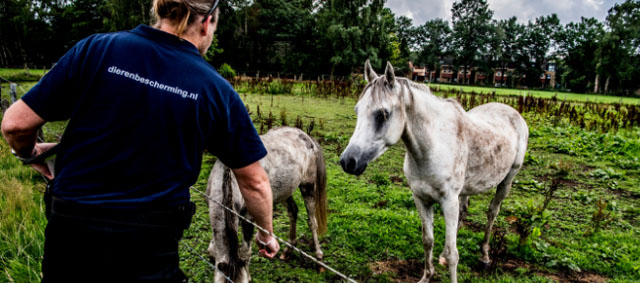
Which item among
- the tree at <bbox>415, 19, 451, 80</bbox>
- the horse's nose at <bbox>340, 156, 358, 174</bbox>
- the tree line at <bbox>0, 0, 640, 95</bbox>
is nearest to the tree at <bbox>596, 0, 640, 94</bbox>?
the tree line at <bbox>0, 0, 640, 95</bbox>

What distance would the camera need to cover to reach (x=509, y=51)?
65.8m

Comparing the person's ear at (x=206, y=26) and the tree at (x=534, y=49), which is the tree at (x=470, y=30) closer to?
the tree at (x=534, y=49)

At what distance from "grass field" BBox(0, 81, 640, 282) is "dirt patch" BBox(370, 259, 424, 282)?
0.04 ft

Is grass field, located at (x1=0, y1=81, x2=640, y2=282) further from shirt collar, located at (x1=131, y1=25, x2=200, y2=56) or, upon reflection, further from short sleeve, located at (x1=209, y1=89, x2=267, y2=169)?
shirt collar, located at (x1=131, y1=25, x2=200, y2=56)

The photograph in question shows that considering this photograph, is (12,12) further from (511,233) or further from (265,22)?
(511,233)

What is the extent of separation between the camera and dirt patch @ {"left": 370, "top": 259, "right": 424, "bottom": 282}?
3.52 m

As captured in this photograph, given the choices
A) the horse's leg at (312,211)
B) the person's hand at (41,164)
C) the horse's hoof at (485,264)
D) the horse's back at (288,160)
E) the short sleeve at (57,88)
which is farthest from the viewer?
the horse's leg at (312,211)

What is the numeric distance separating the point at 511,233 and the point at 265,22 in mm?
43829

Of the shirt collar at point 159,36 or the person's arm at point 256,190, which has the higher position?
the shirt collar at point 159,36

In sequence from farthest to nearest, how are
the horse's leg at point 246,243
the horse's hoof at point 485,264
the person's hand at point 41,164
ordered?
the horse's hoof at point 485,264 < the horse's leg at point 246,243 < the person's hand at point 41,164

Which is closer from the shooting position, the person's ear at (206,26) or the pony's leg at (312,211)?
the person's ear at (206,26)

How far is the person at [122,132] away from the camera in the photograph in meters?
1.19

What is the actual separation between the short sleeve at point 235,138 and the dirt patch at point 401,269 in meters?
2.72

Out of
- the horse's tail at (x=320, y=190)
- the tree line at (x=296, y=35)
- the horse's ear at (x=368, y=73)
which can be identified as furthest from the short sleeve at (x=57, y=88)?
the tree line at (x=296, y=35)
